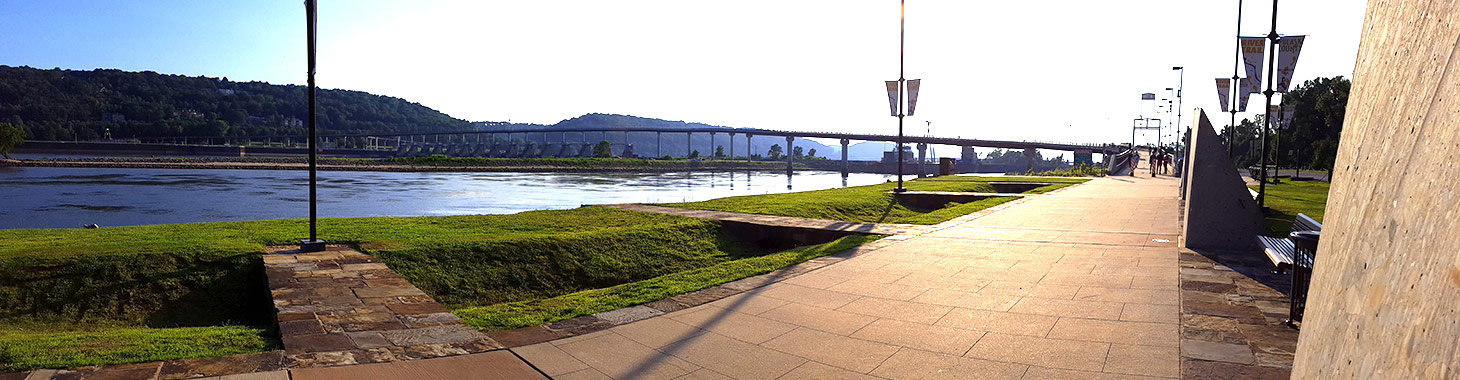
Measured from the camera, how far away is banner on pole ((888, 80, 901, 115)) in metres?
21.6

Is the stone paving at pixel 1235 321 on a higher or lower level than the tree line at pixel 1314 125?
lower

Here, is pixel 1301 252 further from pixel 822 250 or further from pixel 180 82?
pixel 180 82

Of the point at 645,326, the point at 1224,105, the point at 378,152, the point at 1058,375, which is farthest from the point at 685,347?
the point at 378,152

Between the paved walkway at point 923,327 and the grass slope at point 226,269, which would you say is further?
the grass slope at point 226,269

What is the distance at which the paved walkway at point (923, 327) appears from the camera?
4594 millimetres

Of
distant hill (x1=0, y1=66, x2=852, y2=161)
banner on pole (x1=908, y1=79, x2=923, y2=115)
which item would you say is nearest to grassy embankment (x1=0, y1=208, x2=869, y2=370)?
banner on pole (x1=908, y1=79, x2=923, y2=115)

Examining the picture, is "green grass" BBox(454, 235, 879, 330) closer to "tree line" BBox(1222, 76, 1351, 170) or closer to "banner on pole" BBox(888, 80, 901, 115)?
"banner on pole" BBox(888, 80, 901, 115)

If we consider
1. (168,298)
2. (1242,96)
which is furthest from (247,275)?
(1242,96)

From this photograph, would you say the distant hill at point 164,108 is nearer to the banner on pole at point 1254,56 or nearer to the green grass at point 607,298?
the banner on pole at point 1254,56

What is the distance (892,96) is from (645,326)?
17.4 metres

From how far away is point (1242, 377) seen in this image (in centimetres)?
427

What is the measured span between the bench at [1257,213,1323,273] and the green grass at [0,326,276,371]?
7.56 meters

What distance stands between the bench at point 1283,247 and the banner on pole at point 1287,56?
7482mm

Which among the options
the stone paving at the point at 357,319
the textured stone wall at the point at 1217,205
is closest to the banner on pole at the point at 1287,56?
the textured stone wall at the point at 1217,205
